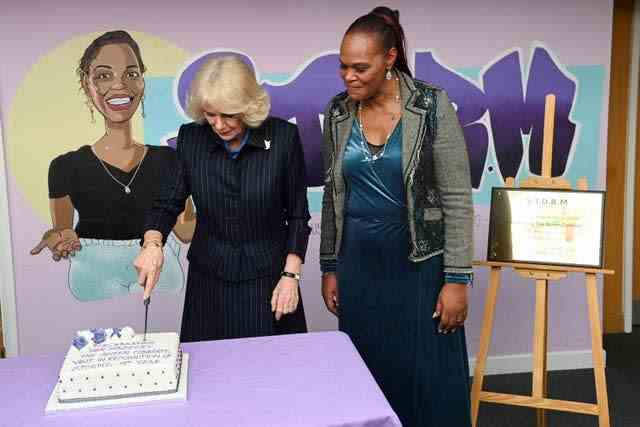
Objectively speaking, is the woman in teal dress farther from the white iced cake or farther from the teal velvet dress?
the white iced cake

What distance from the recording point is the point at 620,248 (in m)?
3.96

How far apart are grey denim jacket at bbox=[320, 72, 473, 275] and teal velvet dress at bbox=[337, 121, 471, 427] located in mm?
35

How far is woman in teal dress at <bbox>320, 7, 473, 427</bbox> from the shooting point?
1833 mm

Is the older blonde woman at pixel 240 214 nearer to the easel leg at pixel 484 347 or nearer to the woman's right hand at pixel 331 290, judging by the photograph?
the woman's right hand at pixel 331 290

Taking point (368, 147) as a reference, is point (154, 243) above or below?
below

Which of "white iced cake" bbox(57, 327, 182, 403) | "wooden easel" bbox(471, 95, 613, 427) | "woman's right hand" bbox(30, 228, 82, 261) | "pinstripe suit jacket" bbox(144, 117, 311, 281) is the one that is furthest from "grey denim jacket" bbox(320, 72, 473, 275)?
"woman's right hand" bbox(30, 228, 82, 261)

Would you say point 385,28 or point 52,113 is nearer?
point 385,28

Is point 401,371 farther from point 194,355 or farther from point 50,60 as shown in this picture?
point 50,60

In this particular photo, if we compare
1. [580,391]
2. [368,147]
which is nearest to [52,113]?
[368,147]

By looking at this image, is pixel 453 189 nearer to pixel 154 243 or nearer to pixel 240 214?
pixel 240 214

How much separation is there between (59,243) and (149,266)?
1.47 m

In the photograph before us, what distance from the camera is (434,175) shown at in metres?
1.88

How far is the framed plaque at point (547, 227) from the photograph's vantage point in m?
2.31

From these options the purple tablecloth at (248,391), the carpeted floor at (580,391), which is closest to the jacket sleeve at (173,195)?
the purple tablecloth at (248,391)
